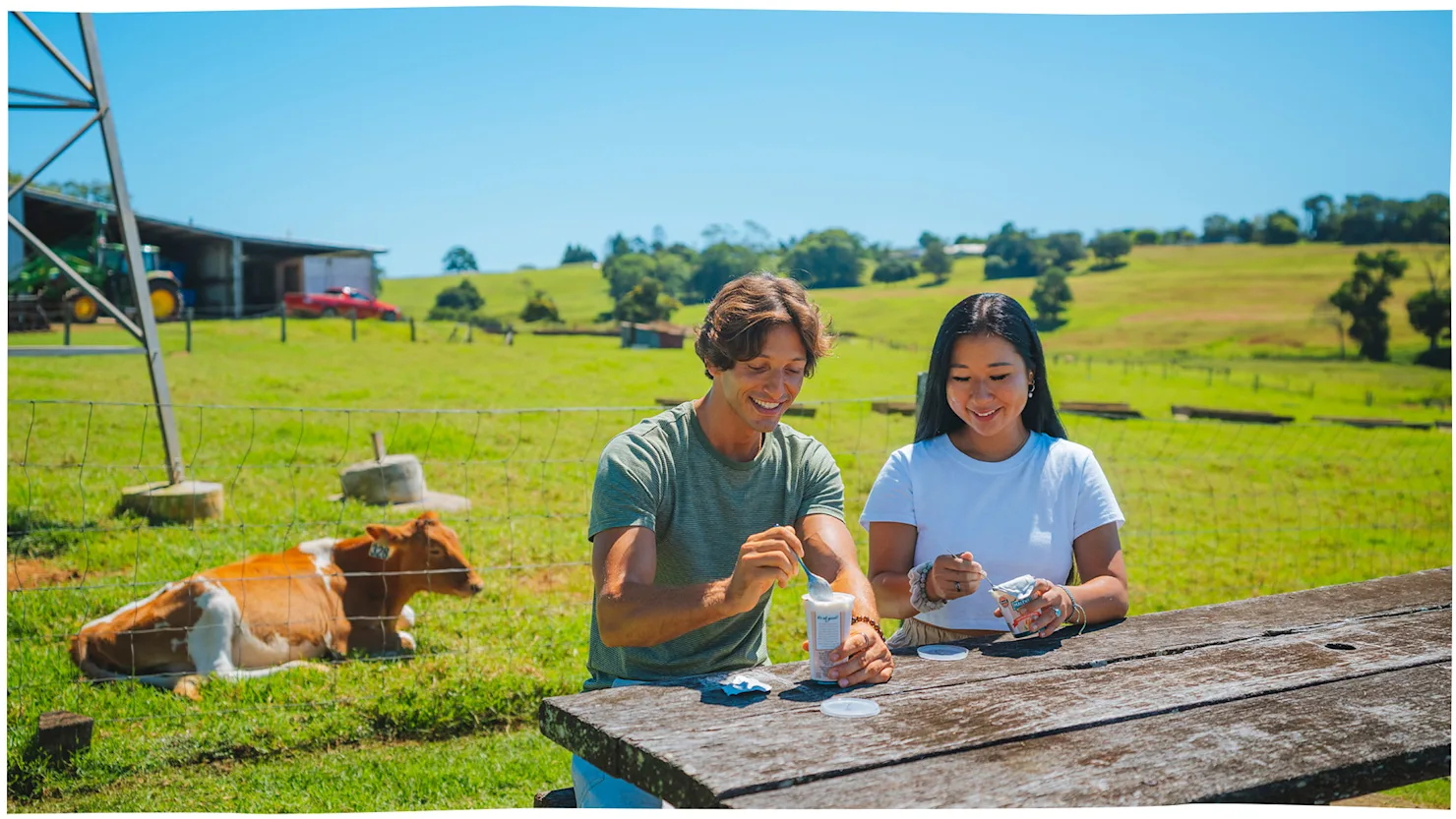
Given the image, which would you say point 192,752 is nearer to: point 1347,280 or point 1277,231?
point 1347,280

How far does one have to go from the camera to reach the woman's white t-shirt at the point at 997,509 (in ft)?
8.10

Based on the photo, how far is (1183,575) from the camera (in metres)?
6.91

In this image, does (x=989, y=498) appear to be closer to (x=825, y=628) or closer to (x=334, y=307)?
(x=825, y=628)

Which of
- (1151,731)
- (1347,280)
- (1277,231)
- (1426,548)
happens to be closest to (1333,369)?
(1347,280)

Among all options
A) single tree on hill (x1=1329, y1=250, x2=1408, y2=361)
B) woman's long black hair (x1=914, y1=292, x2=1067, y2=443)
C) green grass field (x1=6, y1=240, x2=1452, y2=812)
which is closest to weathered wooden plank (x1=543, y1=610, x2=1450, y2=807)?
woman's long black hair (x1=914, y1=292, x2=1067, y2=443)

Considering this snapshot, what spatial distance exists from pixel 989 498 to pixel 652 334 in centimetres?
1558

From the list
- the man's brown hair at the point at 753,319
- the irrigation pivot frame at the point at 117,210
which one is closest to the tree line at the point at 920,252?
the irrigation pivot frame at the point at 117,210

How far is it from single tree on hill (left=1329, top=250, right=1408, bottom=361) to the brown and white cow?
19161 mm

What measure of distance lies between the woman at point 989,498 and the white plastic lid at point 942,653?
25 centimetres

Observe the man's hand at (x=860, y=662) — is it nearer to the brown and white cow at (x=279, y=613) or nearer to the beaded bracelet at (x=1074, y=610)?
the beaded bracelet at (x=1074, y=610)

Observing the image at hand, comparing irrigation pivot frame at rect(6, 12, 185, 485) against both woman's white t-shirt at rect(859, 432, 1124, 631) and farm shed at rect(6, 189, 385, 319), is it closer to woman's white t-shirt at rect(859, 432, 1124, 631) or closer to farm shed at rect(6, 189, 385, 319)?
woman's white t-shirt at rect(859, 432, 1124, 631)

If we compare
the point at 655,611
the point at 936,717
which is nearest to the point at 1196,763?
the point at 936,717

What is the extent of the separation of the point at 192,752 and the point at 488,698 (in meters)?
0.96

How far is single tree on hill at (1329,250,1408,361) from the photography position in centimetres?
1980
